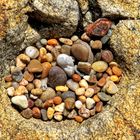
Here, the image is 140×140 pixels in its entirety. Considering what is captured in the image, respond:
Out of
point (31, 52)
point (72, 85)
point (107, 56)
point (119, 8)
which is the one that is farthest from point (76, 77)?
point (119, 8)

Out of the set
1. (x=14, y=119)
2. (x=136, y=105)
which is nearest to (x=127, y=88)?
(x=136, y=105)

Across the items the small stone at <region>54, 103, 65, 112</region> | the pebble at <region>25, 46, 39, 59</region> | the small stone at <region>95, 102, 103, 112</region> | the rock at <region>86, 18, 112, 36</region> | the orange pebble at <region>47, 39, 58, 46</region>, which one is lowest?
the small stone at <region>54, 103, 65, 112</region>

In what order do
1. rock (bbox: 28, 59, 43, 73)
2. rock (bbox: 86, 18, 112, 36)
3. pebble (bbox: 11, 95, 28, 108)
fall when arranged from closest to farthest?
1. pebble (bbox: 11, 95, 28, 108)
2. rock (bbox: 28, 59, 43, 73)
3. rock (bbox: 86, 18, 112, 36)

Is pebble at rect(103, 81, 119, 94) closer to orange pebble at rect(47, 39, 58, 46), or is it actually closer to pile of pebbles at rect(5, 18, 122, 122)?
pile of pebbles at rect(5, 18, 122, 122)

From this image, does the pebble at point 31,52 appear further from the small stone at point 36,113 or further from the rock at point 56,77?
the small stone at point 36,113

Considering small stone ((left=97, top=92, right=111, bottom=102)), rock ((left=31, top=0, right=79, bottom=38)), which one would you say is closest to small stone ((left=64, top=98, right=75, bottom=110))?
small stone ((left=97, top=92, right=111, bottom=102))

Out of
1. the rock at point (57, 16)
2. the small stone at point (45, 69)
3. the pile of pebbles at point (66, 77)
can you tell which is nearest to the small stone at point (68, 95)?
the pile of pebbles at point (66, 77)

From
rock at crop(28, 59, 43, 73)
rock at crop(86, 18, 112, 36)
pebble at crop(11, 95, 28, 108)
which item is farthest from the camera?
rock at crop(86, 18, 112, 36)
